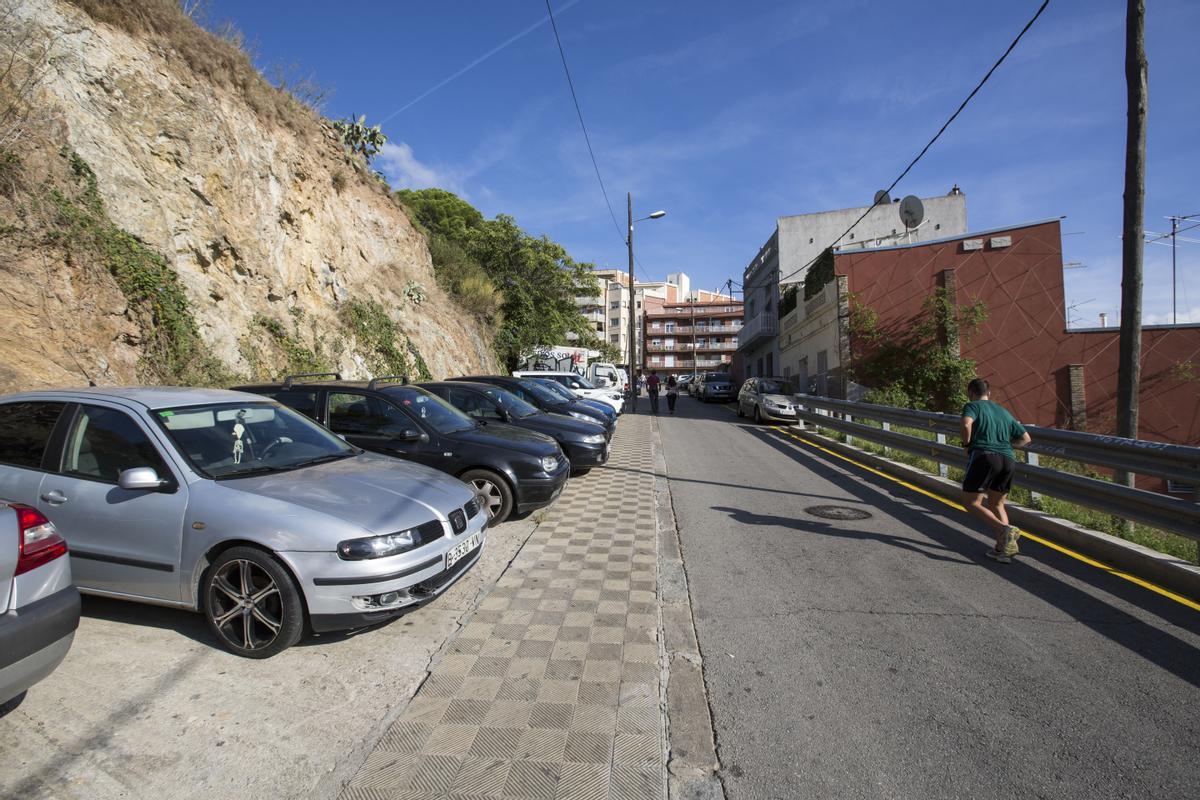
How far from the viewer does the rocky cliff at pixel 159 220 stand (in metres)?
8.96

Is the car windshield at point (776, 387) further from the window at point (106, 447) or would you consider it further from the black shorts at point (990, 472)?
the window at point (106, 447)

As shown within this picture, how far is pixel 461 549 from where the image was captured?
4.18 metres

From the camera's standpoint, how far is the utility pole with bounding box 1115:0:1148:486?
7617 millimetres

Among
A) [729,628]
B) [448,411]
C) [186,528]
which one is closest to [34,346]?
[448,411]

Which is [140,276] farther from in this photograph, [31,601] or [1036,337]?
[1036,337]

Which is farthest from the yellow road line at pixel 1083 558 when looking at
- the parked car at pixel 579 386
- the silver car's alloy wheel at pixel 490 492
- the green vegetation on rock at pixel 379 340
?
the green vegetation on rock at pixel 379 340

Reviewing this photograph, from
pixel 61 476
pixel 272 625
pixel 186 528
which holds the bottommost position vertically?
pixel 272 625

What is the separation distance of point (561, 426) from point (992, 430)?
5683 millimetres

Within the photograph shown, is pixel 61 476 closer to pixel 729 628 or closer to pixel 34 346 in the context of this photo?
pixel 729 628

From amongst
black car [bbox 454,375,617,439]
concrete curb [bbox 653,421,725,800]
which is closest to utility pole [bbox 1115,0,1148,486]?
concrete curb [bbox 653,421,725,800]

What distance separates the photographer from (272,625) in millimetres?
3494

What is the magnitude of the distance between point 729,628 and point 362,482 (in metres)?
2.69

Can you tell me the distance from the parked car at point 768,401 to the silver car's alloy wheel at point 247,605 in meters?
17.3

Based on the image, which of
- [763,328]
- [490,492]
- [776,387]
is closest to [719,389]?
[763,328]
